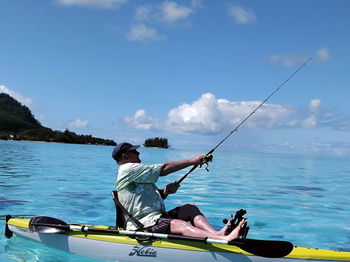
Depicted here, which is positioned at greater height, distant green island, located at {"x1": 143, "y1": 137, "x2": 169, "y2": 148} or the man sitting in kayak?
distant green island, located at {"x1": 143, "y1": 137, "x2": 169, "y2": 148}

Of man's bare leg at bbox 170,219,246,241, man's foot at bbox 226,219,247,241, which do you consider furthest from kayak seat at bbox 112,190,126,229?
man's foot at bbox 226,219,247,241

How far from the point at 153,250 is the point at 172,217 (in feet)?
1.78

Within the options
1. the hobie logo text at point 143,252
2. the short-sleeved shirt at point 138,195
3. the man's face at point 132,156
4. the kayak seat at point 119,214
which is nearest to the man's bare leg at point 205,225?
the short-sleeved shirt at point 138,195

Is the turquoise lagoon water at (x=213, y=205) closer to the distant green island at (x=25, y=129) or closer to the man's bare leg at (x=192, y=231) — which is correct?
the man's bare leg at (x=192, y=231)

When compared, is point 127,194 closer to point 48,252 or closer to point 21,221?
point 48,252

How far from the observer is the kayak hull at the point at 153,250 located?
4.66 metres

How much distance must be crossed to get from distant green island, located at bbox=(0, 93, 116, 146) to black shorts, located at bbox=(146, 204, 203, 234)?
91196 millimetres

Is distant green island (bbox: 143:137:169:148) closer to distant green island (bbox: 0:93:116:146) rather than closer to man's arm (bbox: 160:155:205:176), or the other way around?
distant green island (bbox: 0:93:116:146)

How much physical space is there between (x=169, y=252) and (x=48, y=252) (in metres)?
1.98

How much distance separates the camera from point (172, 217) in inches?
210

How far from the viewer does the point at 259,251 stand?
4.69m

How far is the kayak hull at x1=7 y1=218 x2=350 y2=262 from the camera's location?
466 centimetres

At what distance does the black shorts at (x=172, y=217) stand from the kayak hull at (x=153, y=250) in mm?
140

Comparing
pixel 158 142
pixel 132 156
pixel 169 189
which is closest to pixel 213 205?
pixel 169 189
